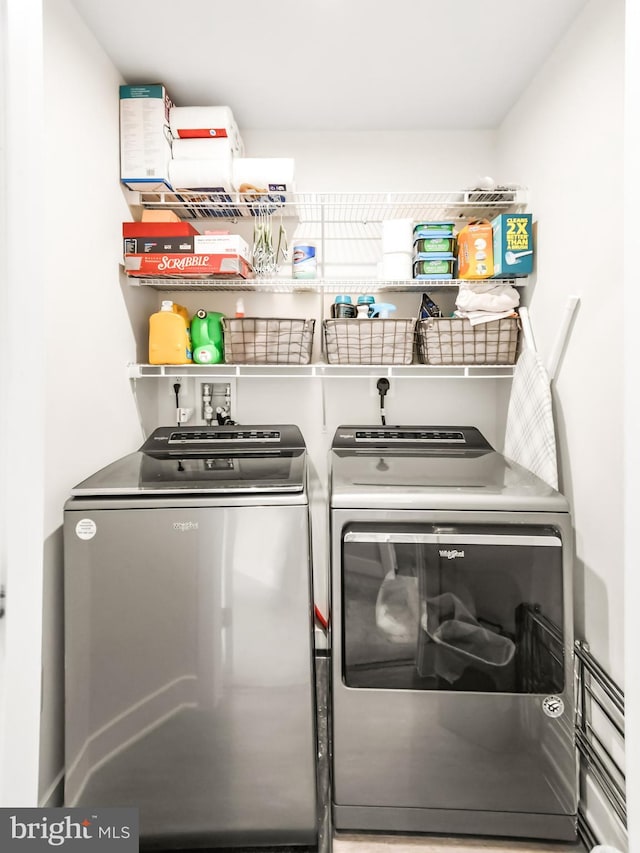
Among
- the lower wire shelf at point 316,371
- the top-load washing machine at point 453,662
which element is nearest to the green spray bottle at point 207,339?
the lower wire shelf at point 316,371

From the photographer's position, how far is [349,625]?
4.91ft

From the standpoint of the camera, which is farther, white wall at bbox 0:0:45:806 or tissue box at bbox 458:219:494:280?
tissue box at bbox 458:219:494:280

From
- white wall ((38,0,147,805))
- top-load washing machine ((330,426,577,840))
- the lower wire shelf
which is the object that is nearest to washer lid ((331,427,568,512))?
top-load washing machine ((330,426,577,840))

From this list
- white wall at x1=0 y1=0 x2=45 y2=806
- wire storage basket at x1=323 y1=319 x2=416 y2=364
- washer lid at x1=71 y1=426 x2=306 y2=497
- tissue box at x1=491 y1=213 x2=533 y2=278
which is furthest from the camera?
wire storage basket at x1=323 y1=319 x2=416 y2=364

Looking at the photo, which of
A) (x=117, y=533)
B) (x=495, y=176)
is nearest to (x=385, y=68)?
(x=495, y=176)

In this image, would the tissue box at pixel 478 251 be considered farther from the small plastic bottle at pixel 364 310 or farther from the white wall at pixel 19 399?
the white wall at pixel 19 399

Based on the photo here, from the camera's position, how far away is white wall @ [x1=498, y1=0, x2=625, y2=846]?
1373mm

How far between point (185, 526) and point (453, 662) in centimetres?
85

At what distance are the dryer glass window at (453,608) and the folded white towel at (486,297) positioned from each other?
0.93 meters

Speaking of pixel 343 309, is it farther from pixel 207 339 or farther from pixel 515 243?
pixel 515 243

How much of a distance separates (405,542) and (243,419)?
1132 mm

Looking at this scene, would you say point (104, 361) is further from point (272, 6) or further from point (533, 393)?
point (533, 393)

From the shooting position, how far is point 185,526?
147cm

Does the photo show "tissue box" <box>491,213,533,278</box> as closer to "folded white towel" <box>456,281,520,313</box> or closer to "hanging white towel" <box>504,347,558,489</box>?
"folded white towel" <box>456,281,520,313</box>
